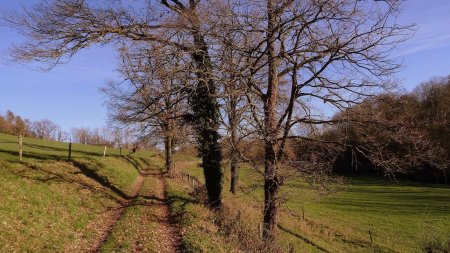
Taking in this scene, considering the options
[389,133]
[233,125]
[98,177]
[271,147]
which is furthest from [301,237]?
[233,125]

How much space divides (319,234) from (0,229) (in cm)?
2109

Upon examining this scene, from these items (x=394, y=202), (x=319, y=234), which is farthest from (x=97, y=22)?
(x=394, y=202)

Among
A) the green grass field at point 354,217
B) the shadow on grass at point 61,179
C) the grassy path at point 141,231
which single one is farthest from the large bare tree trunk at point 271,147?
the shadow on grass at point 61,179

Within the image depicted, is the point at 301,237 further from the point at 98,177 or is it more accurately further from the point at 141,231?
the point at 141,231

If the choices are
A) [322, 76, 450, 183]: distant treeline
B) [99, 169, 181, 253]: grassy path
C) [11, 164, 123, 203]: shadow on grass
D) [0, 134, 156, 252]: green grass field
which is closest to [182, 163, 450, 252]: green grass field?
[322, 76, 450, 183]: distant treeline

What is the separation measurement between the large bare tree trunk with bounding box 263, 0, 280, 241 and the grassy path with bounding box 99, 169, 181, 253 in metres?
3.43

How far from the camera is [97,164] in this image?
87.5ft

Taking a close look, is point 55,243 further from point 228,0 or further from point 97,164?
point 97,164

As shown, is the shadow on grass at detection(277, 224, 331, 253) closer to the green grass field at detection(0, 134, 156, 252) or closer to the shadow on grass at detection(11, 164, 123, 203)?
the green grass field at detection(0, 134, 156, 252)

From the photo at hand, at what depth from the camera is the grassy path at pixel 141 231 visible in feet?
37.2

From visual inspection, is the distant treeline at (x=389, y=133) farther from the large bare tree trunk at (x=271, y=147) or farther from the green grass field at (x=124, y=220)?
the large bare tree trunk at (x=271, y=147)

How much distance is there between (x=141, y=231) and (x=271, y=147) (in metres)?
5.19

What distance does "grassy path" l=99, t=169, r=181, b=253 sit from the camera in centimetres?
1135

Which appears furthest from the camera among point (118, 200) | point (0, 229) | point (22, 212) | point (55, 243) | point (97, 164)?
point (97, 164)
